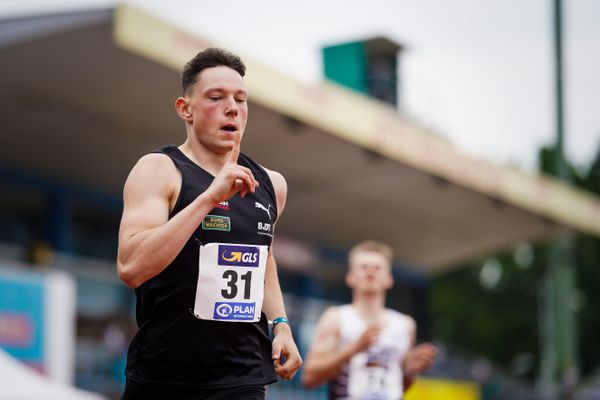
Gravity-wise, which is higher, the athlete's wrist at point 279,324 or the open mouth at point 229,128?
the open mouth at point 229,128

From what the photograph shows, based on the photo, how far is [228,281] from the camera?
3834 millimetres

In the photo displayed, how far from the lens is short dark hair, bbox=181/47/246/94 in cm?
392

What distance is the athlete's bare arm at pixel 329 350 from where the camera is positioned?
6605 millimetres

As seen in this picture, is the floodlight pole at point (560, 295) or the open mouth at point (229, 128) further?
the floodlight pole at point (560, 295)

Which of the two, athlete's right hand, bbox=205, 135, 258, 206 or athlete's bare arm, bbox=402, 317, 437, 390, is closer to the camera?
athlete's right hand, bbox=205, 135, 258, 206

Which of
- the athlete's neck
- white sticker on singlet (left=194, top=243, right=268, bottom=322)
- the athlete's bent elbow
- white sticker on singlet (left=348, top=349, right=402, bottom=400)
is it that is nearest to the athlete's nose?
white sticker on singlet (left=194, top=243, right=268, bottom=322)

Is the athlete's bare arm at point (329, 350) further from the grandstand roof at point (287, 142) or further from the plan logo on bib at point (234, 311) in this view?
the grandstand roof at point (287, 142)

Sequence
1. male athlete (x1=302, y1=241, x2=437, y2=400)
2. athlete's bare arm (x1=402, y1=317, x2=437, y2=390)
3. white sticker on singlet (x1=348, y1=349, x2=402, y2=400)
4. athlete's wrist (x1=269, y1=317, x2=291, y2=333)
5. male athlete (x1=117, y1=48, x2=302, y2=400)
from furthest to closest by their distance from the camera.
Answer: white sticker on singlet (x1=348, y1=349, x2=402, y2=400) → male athlete (x1=302, y1=241, x2=437, y2=400) → athlete's bare arm (x1=402, y1=317, x2=437, y2=390) → athlete's wrist (x1=269, y1=317, x2=291, y2=333) → male athlete (x1=117, y1=48, x2=302, y2=400)

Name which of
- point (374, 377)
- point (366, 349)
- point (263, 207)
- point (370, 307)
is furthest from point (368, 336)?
point (263, 207)

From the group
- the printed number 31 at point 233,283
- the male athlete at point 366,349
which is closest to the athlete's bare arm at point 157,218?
the printed number 31 at point 233,283

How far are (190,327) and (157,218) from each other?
1.38 feet

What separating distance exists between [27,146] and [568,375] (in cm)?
983

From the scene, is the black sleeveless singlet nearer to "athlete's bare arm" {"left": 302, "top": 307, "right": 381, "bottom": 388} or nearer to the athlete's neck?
"athlete's bare arm" {"left": 302, "top": 307, "right": 381, "bottom": 388}

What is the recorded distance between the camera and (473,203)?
84.3 ft
